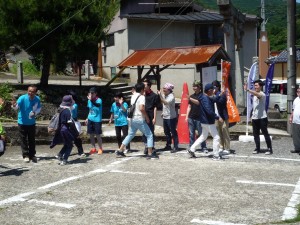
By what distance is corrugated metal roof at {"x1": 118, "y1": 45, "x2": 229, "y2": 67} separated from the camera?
1551cm

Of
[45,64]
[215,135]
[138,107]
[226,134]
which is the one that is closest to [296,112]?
[226,134]

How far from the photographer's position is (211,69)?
1530 centimetres

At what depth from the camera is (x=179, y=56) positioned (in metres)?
16.4

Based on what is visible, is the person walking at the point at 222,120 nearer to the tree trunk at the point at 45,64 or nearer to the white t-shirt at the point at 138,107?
the white t-shirt at the point at 138,107

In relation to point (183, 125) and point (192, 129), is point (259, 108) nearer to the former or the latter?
point (192, 129)

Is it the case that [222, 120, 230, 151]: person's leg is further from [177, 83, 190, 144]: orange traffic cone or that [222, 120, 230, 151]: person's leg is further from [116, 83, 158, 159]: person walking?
[116, 83, 158, 159]: person walking

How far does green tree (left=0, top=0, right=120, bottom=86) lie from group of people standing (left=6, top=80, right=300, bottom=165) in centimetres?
621

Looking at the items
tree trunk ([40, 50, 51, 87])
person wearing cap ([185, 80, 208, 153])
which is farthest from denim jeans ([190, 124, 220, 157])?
tree trunk ([40, 50, 51, 87])

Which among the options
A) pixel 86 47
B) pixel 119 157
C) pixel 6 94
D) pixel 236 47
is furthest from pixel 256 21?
pixel 119 157

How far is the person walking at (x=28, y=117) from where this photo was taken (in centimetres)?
1002

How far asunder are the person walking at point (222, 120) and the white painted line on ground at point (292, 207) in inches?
144

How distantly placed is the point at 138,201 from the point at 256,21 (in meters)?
29.0

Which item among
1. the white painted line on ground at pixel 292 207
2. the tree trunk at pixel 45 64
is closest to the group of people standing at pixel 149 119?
the white painted line on ground at pixel 292 207

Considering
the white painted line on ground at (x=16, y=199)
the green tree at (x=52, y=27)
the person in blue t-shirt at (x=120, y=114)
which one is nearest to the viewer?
the white painted line on ground at (x=16, y=199)
